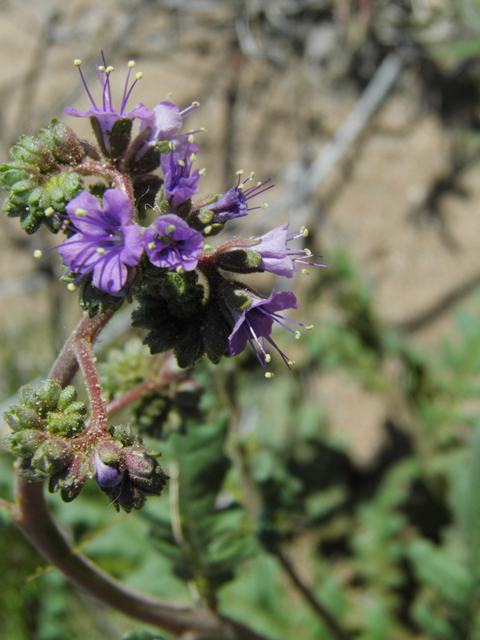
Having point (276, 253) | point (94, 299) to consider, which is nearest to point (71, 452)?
point (94, 299)

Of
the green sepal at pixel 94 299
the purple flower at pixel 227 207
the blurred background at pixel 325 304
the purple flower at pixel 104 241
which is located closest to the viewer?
the purple flower at pixel 104 241

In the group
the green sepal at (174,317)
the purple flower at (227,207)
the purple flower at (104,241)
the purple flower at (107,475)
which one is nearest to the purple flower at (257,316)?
the green sepal at (174,317)

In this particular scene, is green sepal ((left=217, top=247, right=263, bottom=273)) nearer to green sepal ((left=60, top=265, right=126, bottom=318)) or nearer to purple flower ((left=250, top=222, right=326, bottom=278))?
purple flower ((left=250, top=222, right=326, bottom=278))

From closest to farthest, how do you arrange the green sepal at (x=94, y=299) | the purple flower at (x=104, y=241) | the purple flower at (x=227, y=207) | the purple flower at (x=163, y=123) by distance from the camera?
the purple flower at (x=104, y=241) < the green sepal at (x=94, y=299) < the purple flower at (x=227, y=207) < the purple flower at (x=163, y=123)

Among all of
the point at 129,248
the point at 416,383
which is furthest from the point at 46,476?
the point at 416,383

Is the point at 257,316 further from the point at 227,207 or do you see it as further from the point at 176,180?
the point at 176,180

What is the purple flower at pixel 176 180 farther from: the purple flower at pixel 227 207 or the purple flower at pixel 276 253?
the purple flower at pixel 276 253

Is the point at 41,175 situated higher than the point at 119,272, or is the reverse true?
the point at 41,175

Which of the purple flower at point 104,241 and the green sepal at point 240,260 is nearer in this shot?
the purple flower at point 104,241
